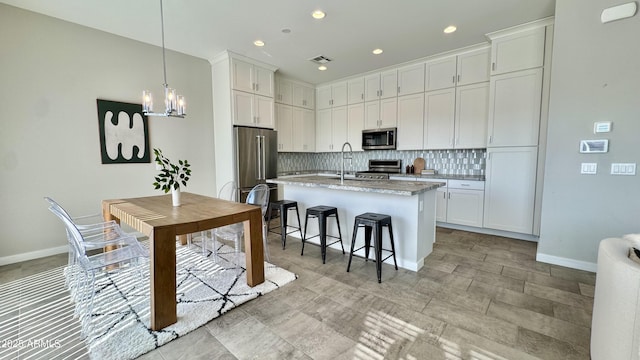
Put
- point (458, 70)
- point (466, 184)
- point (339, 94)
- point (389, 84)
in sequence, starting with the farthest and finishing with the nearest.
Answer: point (339, 94)
point (389, 84)
point (458, 70)
point (466, 184)

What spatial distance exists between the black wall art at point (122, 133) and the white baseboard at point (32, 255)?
1.25 meters

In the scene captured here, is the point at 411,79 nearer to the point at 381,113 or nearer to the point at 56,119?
the point at 381,113

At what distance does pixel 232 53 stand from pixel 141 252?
3.42 m

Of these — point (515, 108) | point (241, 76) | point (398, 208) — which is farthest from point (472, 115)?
point (241, 76)

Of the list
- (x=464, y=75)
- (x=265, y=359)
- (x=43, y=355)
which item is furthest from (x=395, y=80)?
(x=43, y=355)

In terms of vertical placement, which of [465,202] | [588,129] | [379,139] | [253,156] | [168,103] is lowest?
[465,202]

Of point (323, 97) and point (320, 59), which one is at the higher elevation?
point (320, 59)

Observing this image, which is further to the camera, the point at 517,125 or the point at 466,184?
the point at 466,184

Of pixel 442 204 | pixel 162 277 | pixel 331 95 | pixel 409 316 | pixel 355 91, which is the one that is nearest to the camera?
pixel 162 277

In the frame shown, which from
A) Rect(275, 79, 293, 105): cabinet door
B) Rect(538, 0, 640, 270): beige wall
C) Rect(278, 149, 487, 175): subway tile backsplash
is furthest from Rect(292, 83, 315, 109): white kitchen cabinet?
Rect(538, 0, 640, 270): beige wall

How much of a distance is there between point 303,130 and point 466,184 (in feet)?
11.8

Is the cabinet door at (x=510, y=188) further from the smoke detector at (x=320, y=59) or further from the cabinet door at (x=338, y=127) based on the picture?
the smoke detector at (x=320, y=59)

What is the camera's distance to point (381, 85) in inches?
208

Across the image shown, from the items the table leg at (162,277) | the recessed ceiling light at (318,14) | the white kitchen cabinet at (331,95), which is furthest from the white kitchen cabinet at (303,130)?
the table leg at (162,277)
